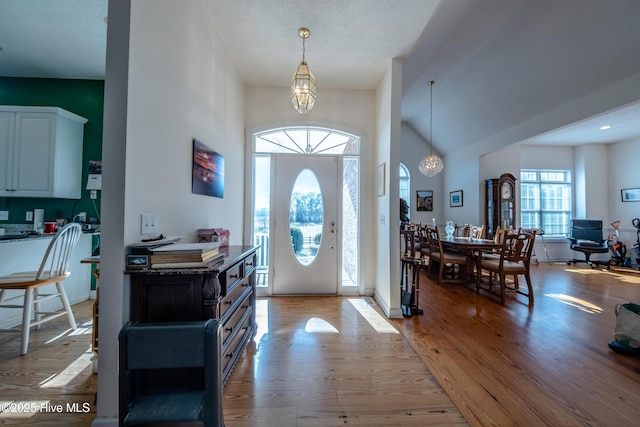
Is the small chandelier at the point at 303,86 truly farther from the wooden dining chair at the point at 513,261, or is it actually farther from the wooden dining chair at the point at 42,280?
the wooden dining chair at the point at 513,261

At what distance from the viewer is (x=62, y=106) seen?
3.41 meters

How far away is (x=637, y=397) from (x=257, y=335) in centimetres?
289

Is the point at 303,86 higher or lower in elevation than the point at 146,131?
higher

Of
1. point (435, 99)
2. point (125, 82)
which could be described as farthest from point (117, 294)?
point (435, 99)

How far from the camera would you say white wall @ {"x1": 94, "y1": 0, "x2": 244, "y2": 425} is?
1.28 metres

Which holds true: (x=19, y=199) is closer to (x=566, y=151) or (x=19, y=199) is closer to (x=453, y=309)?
(x=453, y=309)

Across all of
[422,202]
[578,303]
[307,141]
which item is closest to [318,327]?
[307,141]

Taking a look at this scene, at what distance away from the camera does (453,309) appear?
3.07m

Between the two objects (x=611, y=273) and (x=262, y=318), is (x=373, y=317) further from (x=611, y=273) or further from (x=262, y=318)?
(x=611, y=273)

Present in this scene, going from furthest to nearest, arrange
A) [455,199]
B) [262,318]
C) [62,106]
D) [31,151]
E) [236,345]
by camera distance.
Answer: [455,199] → [62,106] → [31,151] → [262,318] → [236,345]

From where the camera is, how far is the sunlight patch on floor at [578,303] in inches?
118

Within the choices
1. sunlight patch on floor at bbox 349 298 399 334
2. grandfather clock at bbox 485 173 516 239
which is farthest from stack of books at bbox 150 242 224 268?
grandfather clock at bbox 485 173 516 239

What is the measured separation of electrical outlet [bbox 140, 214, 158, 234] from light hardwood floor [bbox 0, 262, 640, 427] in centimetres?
119

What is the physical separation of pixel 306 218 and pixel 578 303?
3.94 meters
